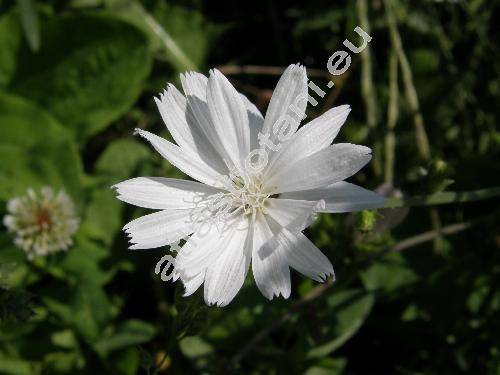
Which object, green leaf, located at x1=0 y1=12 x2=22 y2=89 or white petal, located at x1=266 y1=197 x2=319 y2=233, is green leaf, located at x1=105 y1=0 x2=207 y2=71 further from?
white petal, located at x1=266 y1=197 x2=319 y2=233

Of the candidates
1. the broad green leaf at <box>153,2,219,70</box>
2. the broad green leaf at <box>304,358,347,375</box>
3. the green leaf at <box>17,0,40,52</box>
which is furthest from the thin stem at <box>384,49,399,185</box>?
the green leaf at <box>17,0,40,52</box>

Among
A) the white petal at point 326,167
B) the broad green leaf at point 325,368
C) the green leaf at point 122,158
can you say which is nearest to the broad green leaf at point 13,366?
the green leaf at point 122,158

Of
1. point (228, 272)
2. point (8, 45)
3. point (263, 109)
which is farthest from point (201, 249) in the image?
point (8, 45)

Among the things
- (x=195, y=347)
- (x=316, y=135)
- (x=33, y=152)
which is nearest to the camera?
(x=316, y=135)

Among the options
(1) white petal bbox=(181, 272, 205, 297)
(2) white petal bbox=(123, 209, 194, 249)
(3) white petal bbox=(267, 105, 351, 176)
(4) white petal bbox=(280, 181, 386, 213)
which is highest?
(2) white petal bbox=(123, 209, 194, 249)

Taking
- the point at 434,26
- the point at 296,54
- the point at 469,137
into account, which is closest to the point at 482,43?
the point at 434,26

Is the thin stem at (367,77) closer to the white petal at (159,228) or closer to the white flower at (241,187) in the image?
the white flower at (241,187)

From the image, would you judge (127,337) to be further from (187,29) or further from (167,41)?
(187,29)
